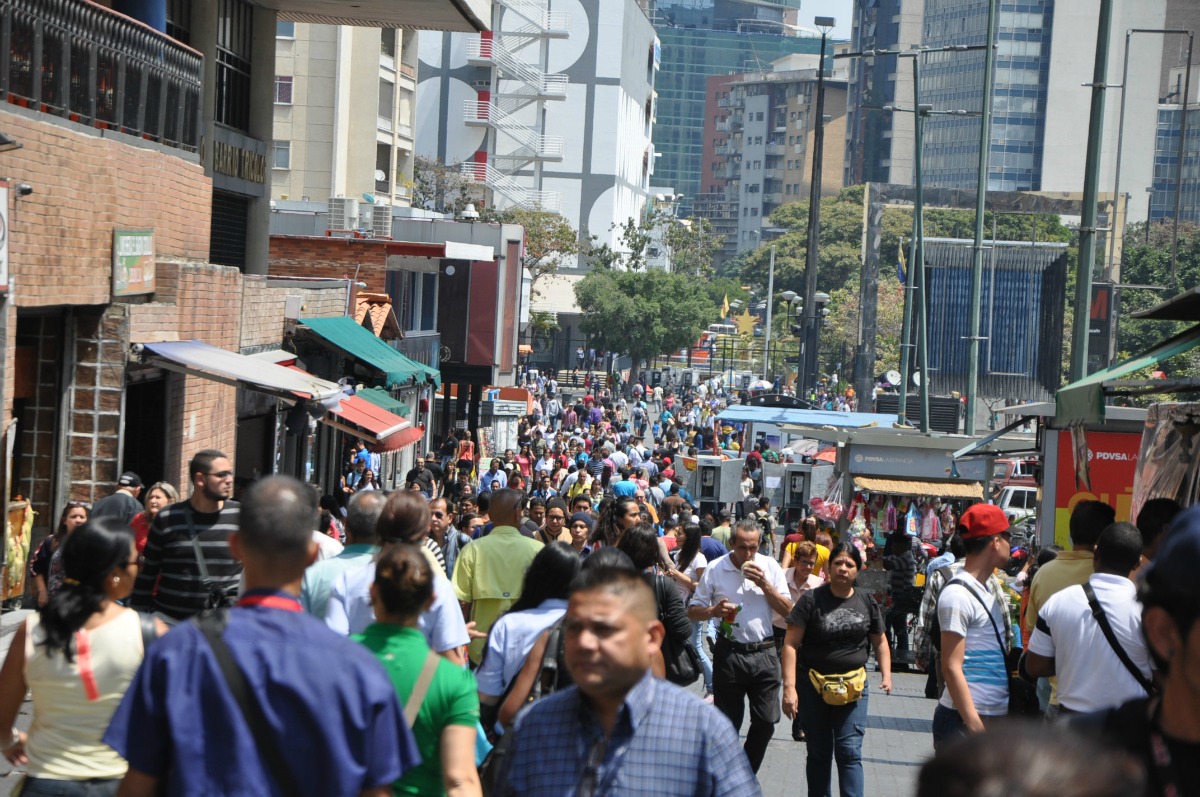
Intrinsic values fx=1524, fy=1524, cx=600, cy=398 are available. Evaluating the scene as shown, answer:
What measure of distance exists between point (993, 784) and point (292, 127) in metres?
49.6

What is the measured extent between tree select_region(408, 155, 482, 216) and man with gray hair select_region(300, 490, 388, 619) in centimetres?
5554

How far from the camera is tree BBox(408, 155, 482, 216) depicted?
211 feet

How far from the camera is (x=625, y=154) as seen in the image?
117 meters

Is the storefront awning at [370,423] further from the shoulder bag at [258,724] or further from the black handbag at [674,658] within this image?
the shoulder bag at [258,724]

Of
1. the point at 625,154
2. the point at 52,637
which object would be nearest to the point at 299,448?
the point at 52,637

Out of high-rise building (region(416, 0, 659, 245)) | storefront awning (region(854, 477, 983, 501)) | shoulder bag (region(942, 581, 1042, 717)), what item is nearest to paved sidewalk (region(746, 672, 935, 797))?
shoulder bag (region(942, 581, 1042, 717))

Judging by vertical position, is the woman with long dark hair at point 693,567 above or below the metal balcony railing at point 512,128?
below

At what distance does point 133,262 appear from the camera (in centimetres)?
1311

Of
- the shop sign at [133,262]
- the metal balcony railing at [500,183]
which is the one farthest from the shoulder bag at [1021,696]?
the metal balcony railing at [500,183]

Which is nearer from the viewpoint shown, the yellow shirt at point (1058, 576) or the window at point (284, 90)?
the yellow shirt at point (1058, 576)

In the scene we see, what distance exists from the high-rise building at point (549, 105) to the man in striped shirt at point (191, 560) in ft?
256

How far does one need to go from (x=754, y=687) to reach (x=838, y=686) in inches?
32.2

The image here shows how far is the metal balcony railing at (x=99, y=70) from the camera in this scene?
11.6m

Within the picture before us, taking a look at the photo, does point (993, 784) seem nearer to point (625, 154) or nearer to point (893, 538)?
point (893, 538)
